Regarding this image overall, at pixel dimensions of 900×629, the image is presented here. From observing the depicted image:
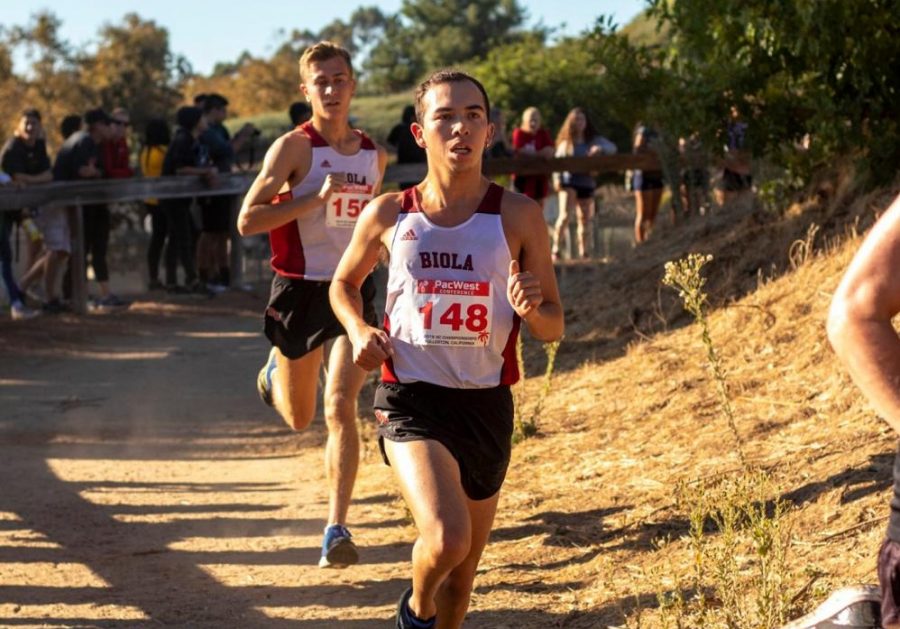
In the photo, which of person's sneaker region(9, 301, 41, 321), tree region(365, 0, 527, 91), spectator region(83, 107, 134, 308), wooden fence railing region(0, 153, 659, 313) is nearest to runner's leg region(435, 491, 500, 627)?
wooden fence railing region(0, 153, 659, 313)

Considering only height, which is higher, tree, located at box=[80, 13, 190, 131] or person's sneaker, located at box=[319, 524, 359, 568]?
tree, located at box=[80, 13, 190, 131]

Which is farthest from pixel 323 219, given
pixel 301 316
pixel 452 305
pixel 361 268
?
pixel 452 305

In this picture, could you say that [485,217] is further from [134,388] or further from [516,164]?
[516,164]

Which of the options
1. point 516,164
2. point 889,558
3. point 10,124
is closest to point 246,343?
point 516,164

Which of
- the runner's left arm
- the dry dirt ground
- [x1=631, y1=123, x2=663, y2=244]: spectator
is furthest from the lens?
[x1=631, y1=123, x2=663, y2=244]: spectator

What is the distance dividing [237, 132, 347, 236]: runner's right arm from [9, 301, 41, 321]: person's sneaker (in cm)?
814

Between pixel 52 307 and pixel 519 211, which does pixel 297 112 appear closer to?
pixel 52 307

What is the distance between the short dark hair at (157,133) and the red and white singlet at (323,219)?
10.1m

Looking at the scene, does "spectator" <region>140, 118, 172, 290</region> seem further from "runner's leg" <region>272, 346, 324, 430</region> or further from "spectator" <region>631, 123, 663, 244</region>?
"runner's leg" <region>272, 346, 324, 430</region>

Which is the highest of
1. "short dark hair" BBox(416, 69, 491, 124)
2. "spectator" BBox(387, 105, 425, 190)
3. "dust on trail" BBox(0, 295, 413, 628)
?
"short dark hair" BBox(416, 69, 491, 124)

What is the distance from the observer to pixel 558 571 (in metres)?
6.99

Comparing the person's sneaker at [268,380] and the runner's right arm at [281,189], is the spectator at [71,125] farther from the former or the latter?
the runner's right arm at [281,189]

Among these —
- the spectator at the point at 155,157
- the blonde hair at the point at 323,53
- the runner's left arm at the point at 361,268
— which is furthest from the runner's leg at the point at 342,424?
the spectator at the point at 155,157

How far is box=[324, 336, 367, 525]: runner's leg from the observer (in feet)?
23.8
